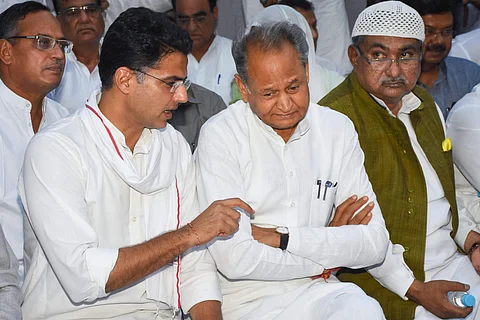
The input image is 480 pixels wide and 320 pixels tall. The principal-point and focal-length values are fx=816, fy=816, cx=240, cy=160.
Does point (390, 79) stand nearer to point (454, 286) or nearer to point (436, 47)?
point (454, 286)

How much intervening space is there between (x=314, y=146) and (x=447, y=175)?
3.23 feet

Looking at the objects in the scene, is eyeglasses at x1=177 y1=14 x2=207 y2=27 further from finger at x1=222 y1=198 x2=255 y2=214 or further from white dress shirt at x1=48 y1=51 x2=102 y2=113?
finger at x1=222 y1=198 x2=255 y2=214

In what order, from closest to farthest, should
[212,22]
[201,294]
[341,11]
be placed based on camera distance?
[201,294]
[212,22]
[341,11]

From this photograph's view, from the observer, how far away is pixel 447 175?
449 cm

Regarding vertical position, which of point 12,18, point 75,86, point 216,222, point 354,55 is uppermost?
point 12,18

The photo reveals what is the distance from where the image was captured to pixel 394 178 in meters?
4.29

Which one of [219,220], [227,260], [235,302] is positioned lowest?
[235,302]

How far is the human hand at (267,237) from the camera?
142 inches

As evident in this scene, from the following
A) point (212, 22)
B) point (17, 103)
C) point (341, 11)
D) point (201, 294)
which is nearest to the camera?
point (201, 294)

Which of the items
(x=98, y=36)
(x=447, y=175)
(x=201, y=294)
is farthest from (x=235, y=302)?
(x=98, y=36)

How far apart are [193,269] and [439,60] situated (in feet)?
9.06

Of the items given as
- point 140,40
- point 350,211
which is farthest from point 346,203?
point 140,40

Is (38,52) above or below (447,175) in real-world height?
above

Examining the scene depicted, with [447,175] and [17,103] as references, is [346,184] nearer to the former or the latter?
[447,175]
